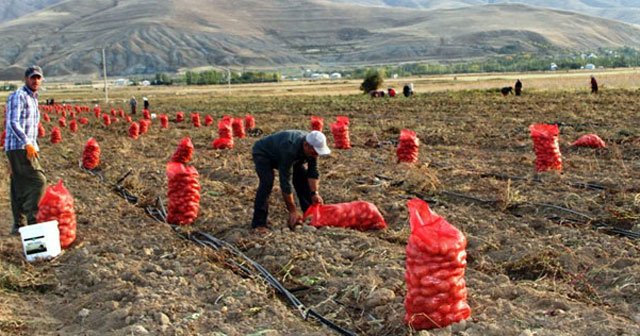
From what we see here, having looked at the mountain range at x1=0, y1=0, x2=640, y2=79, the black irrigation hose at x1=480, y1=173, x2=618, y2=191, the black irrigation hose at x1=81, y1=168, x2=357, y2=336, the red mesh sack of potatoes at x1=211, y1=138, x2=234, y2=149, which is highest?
the mountain range at x1=0, y1=0, x2=640, y2=79

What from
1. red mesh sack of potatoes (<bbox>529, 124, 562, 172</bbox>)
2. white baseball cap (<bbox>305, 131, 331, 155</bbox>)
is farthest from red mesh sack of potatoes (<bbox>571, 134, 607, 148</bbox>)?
white baseball cap (<bbox>305, 131, 331, 155</bbox>)

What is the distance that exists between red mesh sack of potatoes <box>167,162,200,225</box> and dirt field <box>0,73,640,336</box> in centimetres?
18

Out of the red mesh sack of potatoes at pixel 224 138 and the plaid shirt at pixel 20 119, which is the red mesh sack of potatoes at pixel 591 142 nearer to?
the red mesh sack of potatoes at pixel 224 138

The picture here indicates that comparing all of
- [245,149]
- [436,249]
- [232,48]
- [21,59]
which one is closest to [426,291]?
[436,249]

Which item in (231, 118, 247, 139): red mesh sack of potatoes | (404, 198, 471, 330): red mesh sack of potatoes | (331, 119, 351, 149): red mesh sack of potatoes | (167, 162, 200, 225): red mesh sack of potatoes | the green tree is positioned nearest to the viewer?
(404, 198, 471, 330): red mesh sack of potatoes

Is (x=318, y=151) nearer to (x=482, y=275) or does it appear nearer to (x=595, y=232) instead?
(x=482, y=275)

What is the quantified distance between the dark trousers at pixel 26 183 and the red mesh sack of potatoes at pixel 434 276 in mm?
4637

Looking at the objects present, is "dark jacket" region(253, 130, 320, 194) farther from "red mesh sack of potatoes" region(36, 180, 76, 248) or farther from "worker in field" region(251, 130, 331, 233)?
"red mesh sack of potatoes" region(36, 180, 76, 248)

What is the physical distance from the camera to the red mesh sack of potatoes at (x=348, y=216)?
7.38 metres

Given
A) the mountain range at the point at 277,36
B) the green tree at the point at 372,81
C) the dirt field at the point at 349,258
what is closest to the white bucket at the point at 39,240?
the dirt field at the point at 349,258

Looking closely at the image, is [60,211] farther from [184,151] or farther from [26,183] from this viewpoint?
[184,151]

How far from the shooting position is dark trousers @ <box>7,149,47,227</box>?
294 inches

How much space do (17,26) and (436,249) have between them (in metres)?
198

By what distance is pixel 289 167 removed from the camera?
6.87 metres
